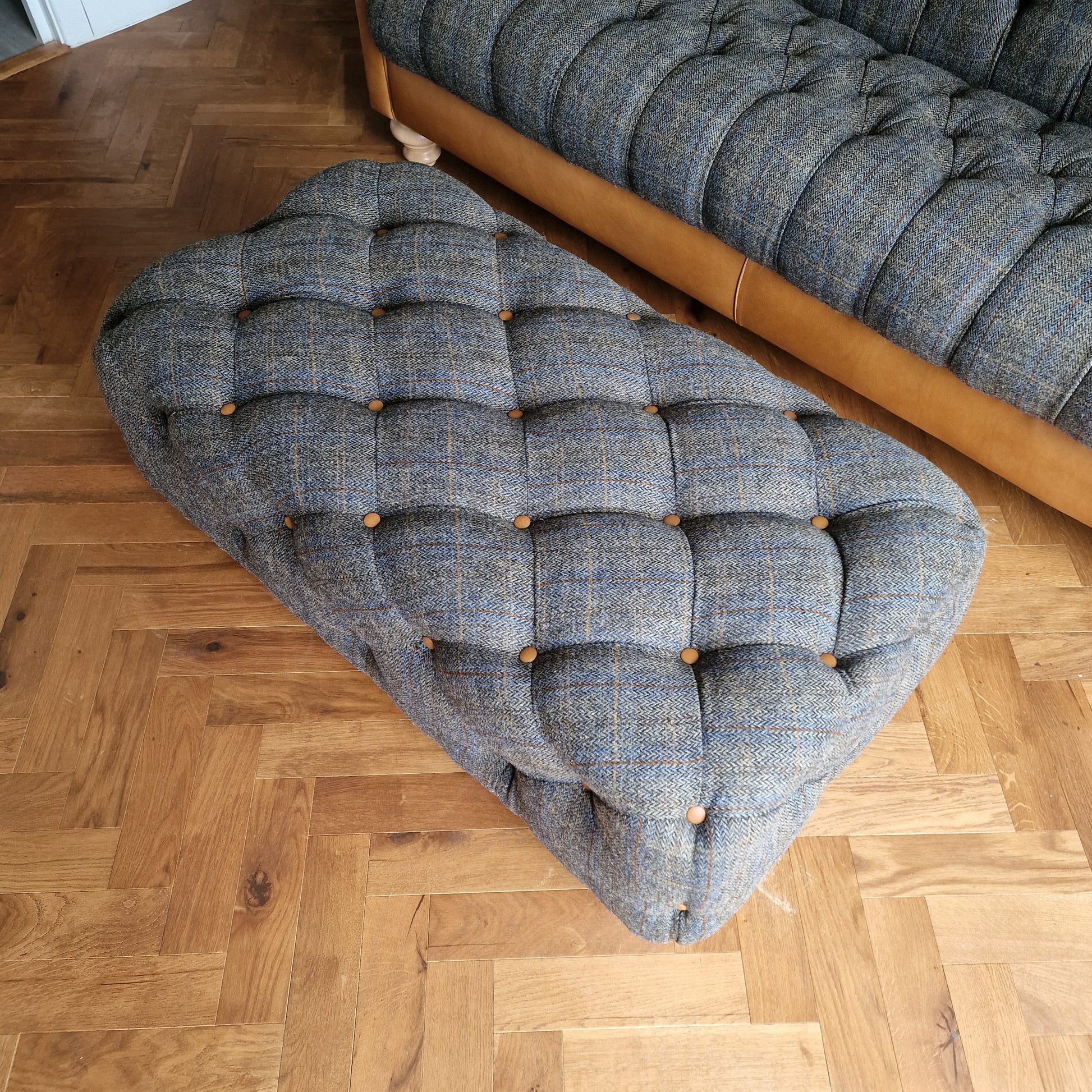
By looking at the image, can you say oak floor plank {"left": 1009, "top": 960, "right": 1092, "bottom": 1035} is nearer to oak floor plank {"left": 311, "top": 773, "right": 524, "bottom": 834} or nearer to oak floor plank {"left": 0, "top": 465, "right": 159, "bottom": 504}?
oak floor plank {"left": 311, "top": 773, "right": 524, "bottom": 834}

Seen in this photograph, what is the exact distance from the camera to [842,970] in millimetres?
1016

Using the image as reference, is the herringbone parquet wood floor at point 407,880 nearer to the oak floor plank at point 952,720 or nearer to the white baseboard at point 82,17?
the oak floor plank at point 952,720

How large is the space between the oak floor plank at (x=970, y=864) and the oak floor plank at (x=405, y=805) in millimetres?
418

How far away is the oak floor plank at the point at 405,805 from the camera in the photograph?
3.66 ft

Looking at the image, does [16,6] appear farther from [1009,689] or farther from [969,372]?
[1009,689]

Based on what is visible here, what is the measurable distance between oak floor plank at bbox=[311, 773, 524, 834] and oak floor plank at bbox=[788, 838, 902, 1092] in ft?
1.13

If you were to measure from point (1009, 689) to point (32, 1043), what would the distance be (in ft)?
3.99

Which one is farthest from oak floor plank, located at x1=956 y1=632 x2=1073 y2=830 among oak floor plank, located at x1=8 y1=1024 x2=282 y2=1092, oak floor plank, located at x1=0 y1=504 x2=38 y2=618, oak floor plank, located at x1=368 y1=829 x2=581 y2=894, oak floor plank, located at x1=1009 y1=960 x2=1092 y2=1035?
oak floor plank, located at x1=0 y1=504 x2=38 y2=618

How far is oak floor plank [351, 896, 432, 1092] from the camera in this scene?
952 mm

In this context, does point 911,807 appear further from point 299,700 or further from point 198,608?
Result: point 198,608

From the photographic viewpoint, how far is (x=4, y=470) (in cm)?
146

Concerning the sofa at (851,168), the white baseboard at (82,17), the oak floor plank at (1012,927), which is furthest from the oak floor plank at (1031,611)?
the white baseboard at (82,17)

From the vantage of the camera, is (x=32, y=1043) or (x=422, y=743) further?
(x=422, y=743)

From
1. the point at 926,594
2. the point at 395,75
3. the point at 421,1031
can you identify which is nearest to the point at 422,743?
the point at 421,1031
